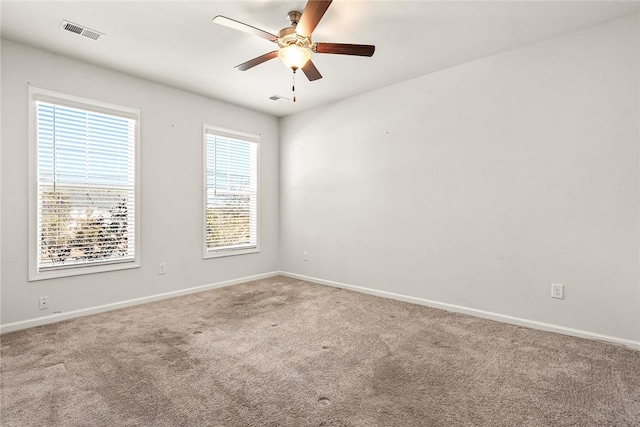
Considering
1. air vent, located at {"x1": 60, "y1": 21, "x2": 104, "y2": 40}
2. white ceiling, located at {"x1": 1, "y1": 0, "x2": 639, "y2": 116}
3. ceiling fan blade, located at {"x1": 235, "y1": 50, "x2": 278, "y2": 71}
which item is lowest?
ceiling fan blade, located at {"x1": 235, "y1": 50, "x2": 278, "y2": 71}

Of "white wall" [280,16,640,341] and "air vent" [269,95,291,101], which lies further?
"air vent" [269,95,291,101]

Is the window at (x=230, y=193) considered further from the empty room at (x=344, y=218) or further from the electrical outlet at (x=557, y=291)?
the electrical outlet at (x=557, y=291)

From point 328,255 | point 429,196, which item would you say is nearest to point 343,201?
point 328,255

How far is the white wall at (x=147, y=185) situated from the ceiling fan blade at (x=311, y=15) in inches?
98.7

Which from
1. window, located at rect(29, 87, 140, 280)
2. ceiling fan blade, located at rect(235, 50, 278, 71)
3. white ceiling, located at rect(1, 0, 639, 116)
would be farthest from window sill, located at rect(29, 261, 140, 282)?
ceiling fan blade, located at rect(235, 50, 278, 71)

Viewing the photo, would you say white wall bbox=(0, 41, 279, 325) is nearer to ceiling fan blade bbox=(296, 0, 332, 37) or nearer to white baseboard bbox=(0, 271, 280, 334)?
white baseboard bbox=(0, 271, 280, 334)

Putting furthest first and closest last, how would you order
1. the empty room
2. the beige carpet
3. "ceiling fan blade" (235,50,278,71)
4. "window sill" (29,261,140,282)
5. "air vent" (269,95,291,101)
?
"air vent" (269,95,291,101) → "window sill" (29,261,140,282) → "ceiling fan blade" (235,50,278,71) → the empty room → the beige carpet

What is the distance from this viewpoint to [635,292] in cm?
264

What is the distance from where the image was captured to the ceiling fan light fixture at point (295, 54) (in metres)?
2.57

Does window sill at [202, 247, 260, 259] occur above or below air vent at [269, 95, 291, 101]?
below

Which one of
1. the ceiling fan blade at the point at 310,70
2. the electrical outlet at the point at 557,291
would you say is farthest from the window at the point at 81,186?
the electrical outlet at the point at 557,291

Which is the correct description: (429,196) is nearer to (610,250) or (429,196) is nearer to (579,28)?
(610,250)

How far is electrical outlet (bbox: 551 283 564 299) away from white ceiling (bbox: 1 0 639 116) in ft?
7.46

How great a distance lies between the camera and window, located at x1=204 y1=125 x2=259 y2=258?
184 inches
